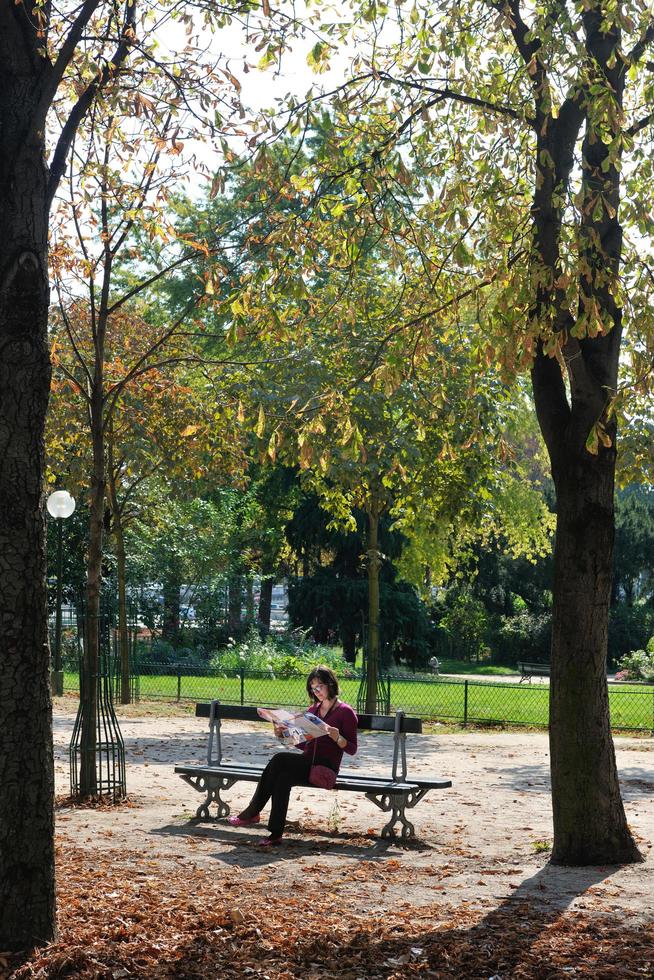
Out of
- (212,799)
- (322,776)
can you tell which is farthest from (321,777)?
(212,799)

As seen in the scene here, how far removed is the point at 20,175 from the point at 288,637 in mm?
28298

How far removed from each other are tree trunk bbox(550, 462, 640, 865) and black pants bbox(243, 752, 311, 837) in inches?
82.6

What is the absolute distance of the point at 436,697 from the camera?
24109mm

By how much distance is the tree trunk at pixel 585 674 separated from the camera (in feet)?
25.3

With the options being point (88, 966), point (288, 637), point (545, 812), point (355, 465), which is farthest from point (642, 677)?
point (88, 966)

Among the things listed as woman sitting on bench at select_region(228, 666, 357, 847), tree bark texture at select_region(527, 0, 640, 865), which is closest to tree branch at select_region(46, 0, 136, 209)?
tree bark texture at select_region(527, 0, 640, 865)

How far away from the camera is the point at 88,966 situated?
5230 mm

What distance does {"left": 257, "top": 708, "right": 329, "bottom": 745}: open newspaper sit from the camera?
28.2 feet

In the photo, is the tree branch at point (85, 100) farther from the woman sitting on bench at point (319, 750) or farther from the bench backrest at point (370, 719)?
the bench backrest at point (370, 719)

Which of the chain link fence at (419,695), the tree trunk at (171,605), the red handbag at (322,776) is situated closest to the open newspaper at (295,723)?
the red handbag at (322,776)

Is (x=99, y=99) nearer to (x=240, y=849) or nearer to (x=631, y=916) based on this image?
(x=240, y=849)

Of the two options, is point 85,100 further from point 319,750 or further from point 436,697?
point 436,697

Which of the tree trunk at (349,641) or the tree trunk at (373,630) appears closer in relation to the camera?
the tree trunk at (373,630)

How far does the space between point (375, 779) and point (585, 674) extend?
2384 mm
